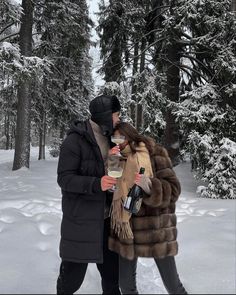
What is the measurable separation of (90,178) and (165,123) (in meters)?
11.8

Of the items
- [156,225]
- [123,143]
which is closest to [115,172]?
[123,143]

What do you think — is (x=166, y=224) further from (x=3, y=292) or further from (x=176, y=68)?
(x=176, y=68)

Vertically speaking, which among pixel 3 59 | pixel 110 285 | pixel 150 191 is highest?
pixel 3 59

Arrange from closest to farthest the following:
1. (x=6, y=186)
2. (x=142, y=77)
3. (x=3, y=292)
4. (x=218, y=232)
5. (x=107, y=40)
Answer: (x=3, y=292) < (x=218, y=232) < (x=6, y=186) < (x=142, y=77) < (x=107, y=40)

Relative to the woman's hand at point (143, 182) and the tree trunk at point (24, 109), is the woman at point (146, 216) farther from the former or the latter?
the tree trunk at point (24, 109)

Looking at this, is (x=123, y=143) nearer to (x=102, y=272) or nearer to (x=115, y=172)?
(x=115, y=172)

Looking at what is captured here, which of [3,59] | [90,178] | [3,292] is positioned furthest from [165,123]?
[90,178]

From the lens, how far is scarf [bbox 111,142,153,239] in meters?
3.50

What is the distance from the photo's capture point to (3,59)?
12234 mm

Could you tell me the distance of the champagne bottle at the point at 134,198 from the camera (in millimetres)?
3383

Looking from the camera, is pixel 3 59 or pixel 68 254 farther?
pixel 3 59

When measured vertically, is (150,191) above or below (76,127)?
below

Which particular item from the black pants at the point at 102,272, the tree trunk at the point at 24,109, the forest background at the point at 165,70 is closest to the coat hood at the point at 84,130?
the black pants at the point at 102,272

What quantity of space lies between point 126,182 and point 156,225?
1.40 ft
